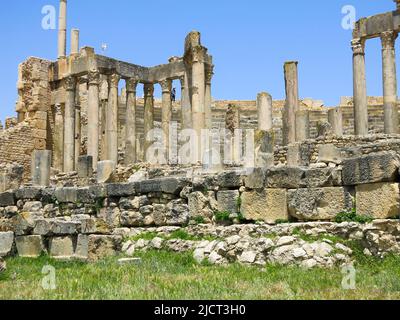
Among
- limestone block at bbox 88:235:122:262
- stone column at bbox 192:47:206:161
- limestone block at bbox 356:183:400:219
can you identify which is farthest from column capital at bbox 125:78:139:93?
limestone block at bbox 356:183:400:219

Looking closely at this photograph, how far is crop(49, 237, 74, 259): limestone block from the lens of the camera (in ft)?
38.8

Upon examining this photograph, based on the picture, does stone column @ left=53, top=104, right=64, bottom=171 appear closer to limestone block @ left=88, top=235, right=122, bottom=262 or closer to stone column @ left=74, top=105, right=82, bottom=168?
stone column @ left=74, top=105, right=82, bottom=168

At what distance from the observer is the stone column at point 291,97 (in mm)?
24844

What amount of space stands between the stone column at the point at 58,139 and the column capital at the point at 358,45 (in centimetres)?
1503

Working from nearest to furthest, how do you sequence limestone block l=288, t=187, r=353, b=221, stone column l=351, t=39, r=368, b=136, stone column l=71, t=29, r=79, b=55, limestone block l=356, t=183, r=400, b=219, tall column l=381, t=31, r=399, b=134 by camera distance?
limestone block l=356, t=183, r=400, b=219, limestone block l=288, t=187, r=353, b=221, tall column l=381, t=31, r=399, b=134, stone column l=351, t=39, r=368, b=136, stone column l=71, t=29, r=79, b=55

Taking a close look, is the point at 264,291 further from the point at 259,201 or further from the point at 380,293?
the point at 259,201

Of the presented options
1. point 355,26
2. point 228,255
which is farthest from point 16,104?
point 228,255

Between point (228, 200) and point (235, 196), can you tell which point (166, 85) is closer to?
point (228, 200)

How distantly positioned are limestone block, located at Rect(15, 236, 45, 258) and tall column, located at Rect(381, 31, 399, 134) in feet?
53.3

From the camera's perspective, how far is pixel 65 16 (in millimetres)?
38844

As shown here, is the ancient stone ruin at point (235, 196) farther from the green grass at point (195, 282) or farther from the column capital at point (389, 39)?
the green grass at point (195, 282)

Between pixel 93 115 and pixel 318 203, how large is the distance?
1852 cm

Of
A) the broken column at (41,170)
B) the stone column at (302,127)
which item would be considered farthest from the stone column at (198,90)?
the broken column at (41,170)

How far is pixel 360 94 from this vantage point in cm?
2500
